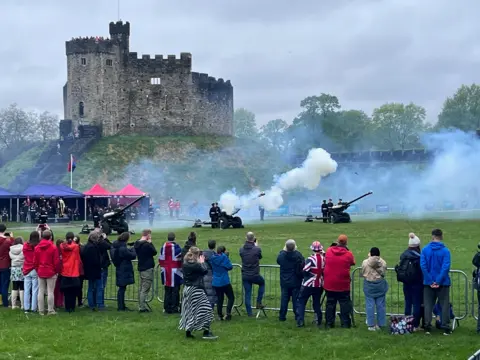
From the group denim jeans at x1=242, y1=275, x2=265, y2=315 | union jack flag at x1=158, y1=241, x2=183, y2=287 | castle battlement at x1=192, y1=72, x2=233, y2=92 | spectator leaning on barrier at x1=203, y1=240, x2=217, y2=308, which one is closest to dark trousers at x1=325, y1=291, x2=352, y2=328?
denim jeans at x1=242, y1=275, x2=265, y2=315

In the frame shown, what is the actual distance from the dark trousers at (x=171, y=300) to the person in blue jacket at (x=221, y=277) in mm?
1143

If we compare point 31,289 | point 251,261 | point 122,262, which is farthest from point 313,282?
point 31,289

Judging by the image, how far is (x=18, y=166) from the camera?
7912cm

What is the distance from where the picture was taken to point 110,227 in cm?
3575

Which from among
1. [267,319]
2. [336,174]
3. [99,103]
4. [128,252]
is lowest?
[267,319]

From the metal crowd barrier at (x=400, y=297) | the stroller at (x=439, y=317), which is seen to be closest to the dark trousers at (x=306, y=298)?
the metal crowd barrier at (x=400, y=297)

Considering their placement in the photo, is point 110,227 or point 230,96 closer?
point 110,227

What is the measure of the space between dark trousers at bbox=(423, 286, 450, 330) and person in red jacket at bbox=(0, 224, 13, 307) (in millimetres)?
9147

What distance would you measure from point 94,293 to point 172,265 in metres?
2.07

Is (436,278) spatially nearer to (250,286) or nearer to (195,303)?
(250,286)

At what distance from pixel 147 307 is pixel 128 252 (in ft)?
4.80

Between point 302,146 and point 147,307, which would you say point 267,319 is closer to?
point 147,307

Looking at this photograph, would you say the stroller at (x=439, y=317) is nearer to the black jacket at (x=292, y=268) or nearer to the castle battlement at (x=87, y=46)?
the black jacket at (x=292, y=268)

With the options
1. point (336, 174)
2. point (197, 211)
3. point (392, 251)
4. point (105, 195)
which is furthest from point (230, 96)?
point (392, 251)
